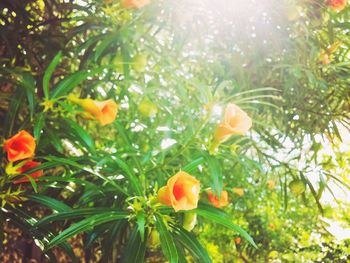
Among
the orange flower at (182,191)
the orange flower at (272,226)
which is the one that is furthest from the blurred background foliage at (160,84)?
the orange flower at (272,226)

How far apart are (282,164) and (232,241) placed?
1.60 m

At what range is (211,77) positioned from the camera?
1751mm

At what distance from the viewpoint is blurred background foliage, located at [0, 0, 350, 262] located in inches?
46.1

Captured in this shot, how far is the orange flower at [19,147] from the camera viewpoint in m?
1.02

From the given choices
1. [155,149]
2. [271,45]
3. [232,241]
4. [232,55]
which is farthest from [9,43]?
[232,241]

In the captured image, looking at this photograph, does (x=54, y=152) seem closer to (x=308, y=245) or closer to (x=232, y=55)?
(x=232, y=55)

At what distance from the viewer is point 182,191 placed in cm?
95

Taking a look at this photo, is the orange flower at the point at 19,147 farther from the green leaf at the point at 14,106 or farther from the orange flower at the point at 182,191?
the orange flower at the point at 182,191

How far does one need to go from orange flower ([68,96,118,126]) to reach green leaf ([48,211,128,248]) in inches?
9.9

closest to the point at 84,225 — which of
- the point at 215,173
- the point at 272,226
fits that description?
the point at 215,173

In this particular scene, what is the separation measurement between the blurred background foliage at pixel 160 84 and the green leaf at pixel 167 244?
0.10m

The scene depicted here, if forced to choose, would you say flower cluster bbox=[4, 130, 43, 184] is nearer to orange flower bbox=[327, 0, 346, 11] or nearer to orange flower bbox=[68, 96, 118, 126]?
orange flower bbox=[68, 96, 118, 126]

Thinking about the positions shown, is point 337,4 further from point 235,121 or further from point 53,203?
point 53,203

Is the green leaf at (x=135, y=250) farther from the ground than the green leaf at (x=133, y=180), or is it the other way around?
the green leaf at (x=133, y=180)
